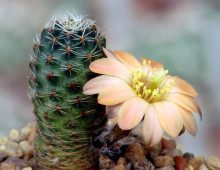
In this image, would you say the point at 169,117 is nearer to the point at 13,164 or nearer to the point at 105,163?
the point at 105,163

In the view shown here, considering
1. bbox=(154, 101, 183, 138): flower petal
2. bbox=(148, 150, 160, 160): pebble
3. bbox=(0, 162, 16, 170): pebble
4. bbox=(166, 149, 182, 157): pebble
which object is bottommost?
bbox=(166, 149, 182, 157): pebble

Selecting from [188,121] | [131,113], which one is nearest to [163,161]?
[188,121]

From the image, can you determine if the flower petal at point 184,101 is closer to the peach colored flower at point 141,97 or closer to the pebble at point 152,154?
the peach colored flower at point 141,97

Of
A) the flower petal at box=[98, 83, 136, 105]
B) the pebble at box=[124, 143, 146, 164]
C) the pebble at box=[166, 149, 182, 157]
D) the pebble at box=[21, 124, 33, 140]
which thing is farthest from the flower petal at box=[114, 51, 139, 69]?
the pebble at box=[21, 124, 33, 140]

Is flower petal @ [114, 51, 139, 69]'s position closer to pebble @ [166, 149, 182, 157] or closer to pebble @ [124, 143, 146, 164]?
pebble @ [124, 143, 146, 164]

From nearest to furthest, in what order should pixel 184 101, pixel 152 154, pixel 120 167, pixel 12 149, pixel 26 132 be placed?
pixel 184 101
pixel 120 167
pixel 152 154
pixel 12 149
pixel 26 132

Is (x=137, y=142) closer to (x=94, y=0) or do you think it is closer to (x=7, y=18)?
(x=94, y=0)
